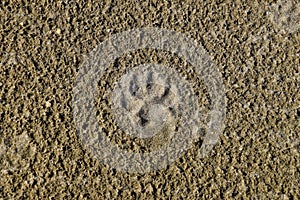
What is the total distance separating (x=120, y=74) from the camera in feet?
6.20

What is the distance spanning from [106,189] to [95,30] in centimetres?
62

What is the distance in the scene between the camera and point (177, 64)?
1.90 meters

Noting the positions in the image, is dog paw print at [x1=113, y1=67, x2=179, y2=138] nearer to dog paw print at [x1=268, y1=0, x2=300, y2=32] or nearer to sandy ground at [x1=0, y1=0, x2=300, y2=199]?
sandy ground at [x1=0, y1=0, x2=300, y2=199]

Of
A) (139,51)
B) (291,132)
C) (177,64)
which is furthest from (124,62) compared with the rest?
(291,132)

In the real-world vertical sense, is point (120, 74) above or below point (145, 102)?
above

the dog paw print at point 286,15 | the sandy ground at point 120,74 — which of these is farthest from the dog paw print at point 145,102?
the dog paw print at point 286,15

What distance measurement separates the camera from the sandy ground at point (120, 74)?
5.99ft

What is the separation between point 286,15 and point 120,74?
2.31 ft

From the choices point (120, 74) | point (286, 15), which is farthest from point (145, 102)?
point (286, 15)

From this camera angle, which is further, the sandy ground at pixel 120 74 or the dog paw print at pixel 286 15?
the dog paw print at pixel 286 15

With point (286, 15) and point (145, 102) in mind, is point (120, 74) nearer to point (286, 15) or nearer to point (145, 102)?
point (145, 102)

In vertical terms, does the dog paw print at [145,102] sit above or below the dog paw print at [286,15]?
below

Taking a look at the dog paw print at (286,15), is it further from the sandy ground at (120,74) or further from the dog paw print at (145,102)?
the dog paw print at (145,102)

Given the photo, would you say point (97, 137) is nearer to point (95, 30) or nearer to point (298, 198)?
point (95, 30)
